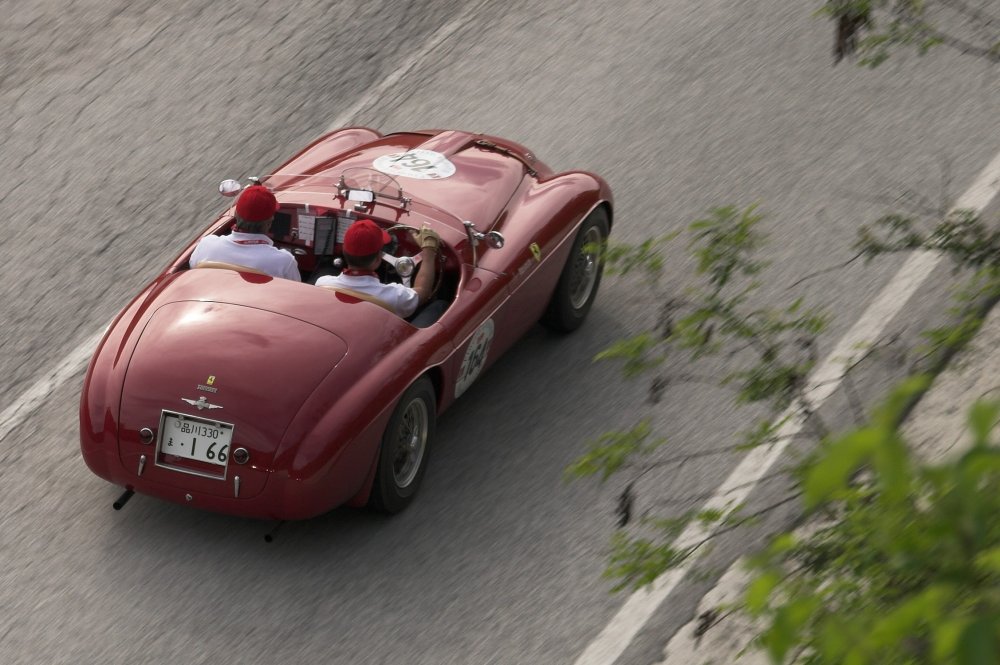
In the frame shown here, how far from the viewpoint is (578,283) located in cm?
885

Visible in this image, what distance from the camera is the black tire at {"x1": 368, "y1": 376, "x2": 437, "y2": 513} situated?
6947mm

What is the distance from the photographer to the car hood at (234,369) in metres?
6.57

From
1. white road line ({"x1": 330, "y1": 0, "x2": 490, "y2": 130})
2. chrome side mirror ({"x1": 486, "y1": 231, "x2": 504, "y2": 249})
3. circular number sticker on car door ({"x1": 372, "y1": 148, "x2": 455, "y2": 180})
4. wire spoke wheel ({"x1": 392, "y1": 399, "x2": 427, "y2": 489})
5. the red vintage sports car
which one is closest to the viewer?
the red vintage sports car

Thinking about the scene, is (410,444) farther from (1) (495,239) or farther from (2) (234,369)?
(1) (495,239)

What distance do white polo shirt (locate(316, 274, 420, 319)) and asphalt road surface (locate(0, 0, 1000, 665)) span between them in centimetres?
89

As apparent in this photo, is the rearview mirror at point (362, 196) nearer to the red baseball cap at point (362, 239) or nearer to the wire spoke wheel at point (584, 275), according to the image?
the red baseball cap at point (362, 239)

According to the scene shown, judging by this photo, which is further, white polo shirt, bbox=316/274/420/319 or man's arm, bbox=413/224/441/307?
man's arm, bbox=413/224/441/307

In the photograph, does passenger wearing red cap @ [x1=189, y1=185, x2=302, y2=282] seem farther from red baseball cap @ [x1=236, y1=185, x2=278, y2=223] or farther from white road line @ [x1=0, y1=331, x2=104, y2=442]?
white road line @ [x1=0, y1=331, x2=104, y2=442]

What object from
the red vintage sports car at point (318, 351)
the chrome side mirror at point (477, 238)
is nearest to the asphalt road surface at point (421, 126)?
the red vintage sports car at point (318, 351)

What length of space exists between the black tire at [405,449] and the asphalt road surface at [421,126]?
16 cm

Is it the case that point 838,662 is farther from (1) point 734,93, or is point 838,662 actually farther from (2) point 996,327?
(1) point 734,93

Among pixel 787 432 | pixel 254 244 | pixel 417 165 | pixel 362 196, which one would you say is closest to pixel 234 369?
pixel 254 244

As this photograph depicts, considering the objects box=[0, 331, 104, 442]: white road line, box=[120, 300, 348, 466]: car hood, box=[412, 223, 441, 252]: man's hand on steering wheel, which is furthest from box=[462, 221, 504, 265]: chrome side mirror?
box=[0, 331, 104, 442]: white road line

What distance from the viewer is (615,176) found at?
1037 cm
